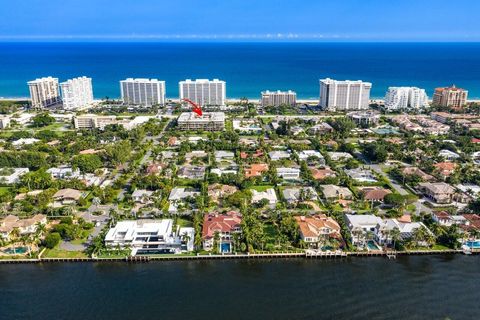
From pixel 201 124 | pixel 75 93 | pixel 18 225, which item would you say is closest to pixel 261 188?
pixel 18 225

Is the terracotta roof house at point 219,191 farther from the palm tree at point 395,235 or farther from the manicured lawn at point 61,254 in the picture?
the palm tree at point 395,235

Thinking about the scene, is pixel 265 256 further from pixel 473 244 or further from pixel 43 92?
pixel 43 92

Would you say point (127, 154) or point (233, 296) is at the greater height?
point (127, 154)

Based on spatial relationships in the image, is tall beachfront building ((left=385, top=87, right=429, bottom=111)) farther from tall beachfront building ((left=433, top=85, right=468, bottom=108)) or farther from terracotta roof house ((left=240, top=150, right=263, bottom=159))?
terracotta roof house ((left=240, top=150, right=263, bottom=159))

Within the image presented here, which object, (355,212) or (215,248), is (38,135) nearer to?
(215,248)

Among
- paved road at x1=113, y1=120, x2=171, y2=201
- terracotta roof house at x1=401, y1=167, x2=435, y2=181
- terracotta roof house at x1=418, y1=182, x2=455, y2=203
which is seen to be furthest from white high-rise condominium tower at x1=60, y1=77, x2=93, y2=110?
terracotta roof house at x1=418, y1=182, x2=455, y2=203

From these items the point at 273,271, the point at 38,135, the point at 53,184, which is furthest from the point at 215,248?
the point at 38,135
